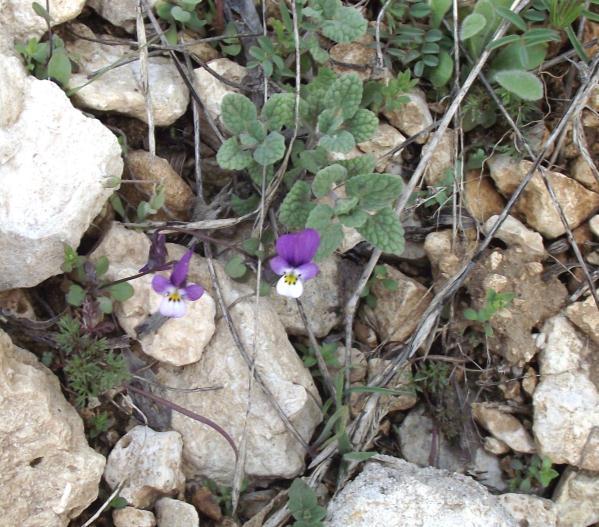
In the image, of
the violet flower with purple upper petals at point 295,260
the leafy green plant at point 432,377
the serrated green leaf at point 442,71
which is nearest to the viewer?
the violet flower with purple upper petals at point 295,260

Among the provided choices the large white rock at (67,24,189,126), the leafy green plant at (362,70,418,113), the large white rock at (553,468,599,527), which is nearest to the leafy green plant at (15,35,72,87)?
the large white rock at (67,24,189,126)

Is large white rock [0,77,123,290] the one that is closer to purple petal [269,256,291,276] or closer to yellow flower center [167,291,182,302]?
yellow flower center [167,291,182,302]

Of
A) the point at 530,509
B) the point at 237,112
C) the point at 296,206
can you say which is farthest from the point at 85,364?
the point at 530,509

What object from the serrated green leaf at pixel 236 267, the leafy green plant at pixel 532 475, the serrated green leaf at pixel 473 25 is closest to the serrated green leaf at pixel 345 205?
the serrated green leaf at pixel 236 267

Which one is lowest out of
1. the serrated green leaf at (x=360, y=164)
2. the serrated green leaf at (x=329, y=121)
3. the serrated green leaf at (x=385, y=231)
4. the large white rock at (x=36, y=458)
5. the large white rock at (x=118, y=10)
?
the large white rock at (x=36, y=458)

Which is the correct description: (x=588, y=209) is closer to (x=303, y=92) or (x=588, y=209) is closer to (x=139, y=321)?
(x=303, y=92)

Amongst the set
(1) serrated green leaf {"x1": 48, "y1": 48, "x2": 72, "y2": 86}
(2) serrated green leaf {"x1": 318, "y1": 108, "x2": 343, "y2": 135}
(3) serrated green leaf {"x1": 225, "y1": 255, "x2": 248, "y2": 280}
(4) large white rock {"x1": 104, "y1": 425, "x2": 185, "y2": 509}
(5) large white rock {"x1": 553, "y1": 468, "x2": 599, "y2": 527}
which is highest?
(1) serrated green leaf {"x1": 48, "y1": 48, "x2": 72, "y2": 86}

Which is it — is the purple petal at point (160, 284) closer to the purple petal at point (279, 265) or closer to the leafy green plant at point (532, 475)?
the purple petal at point (279, 265)
